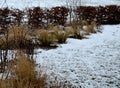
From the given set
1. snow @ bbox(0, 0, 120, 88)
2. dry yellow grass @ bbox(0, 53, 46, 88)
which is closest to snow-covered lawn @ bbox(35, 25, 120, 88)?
snow @ bbox(0, 0, 120, 88)

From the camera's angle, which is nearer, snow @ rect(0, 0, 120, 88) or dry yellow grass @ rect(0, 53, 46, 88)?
dry yellow grass @ rect(0, 53, 46, 88)

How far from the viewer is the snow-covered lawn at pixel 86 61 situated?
20.8 feet

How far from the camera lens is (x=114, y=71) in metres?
7.09

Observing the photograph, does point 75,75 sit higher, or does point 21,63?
point 21,63

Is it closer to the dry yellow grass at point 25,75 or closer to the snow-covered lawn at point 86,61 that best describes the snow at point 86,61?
the snow-covered lawn at point 86,61

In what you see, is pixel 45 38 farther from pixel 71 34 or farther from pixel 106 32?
pixel 106 32

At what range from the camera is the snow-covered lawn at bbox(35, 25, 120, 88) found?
6.34 m

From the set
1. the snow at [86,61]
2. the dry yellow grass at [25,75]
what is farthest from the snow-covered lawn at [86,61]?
the dry yellow grass at [25,75]

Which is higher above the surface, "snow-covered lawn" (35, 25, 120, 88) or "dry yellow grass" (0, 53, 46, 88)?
"dry yellow grass" (0, 53, 46, 88)

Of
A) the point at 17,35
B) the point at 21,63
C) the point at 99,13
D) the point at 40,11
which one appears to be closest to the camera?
the point at 21,63

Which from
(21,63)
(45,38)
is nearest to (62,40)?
(45,38)

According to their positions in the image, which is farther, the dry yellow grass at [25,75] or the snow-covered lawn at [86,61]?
the snow-covered lawn at [86,61]

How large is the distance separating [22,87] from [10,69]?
0.77 meters

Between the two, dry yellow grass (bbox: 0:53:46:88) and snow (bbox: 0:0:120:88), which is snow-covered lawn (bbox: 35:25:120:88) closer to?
snow (bbox: 0:0:120:88)
